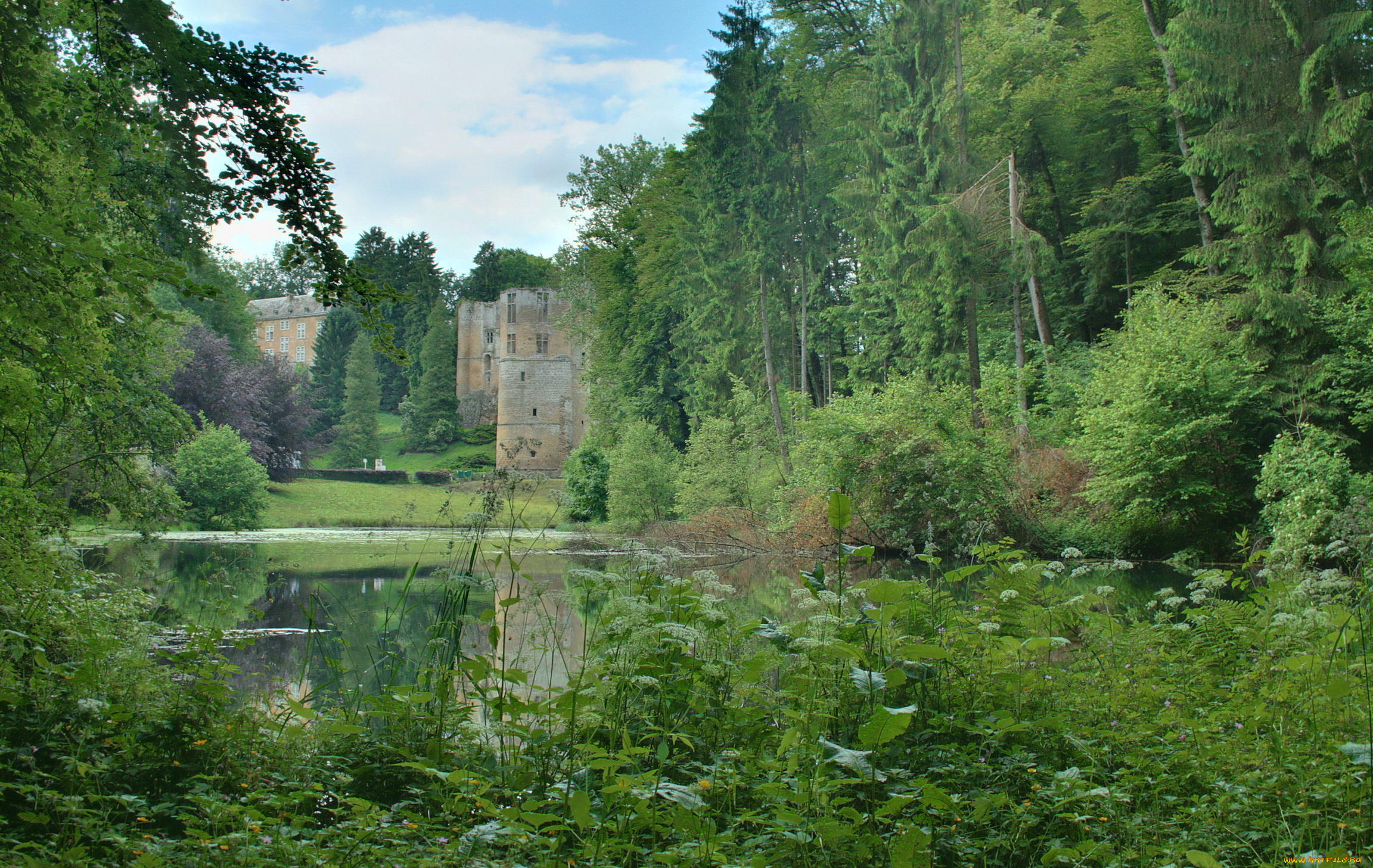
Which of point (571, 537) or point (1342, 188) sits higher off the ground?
point (1342, 188)

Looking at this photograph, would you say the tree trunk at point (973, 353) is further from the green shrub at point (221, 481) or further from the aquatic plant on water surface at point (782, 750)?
the green shrub at point (221, 481)

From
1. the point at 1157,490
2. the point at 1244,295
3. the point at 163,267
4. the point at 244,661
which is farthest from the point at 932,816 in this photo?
the point at 1244,295

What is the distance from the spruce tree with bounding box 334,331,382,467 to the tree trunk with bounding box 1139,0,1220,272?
4167 centimetres

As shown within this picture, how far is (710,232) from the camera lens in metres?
26.3

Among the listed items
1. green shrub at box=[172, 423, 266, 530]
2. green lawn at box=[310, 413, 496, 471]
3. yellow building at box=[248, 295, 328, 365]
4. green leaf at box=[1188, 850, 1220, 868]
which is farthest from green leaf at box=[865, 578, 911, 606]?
yellow building at box=[248, 295, 328, 365]

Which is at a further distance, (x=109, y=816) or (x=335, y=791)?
(x=335, y=791)

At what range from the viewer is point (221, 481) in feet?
83.9

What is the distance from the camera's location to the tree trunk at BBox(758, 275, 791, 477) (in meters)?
24.3

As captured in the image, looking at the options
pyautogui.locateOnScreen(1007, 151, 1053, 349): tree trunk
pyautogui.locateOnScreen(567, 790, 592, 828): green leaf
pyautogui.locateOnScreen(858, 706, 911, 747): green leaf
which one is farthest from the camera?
pyautogui.locateOnScreen(1007, 151, 1053, 349): tree trunk

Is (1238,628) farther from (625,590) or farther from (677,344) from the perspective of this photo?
(677,344)

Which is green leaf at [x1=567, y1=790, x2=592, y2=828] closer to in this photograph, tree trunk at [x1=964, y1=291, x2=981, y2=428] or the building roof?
tree trunk at [x1=964, y1=291, x2=981, y2=428]

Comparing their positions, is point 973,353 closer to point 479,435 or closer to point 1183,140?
point 1183,140

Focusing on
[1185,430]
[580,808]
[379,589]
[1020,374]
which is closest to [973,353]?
[1020,374]

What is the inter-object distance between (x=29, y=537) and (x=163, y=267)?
1845mm
